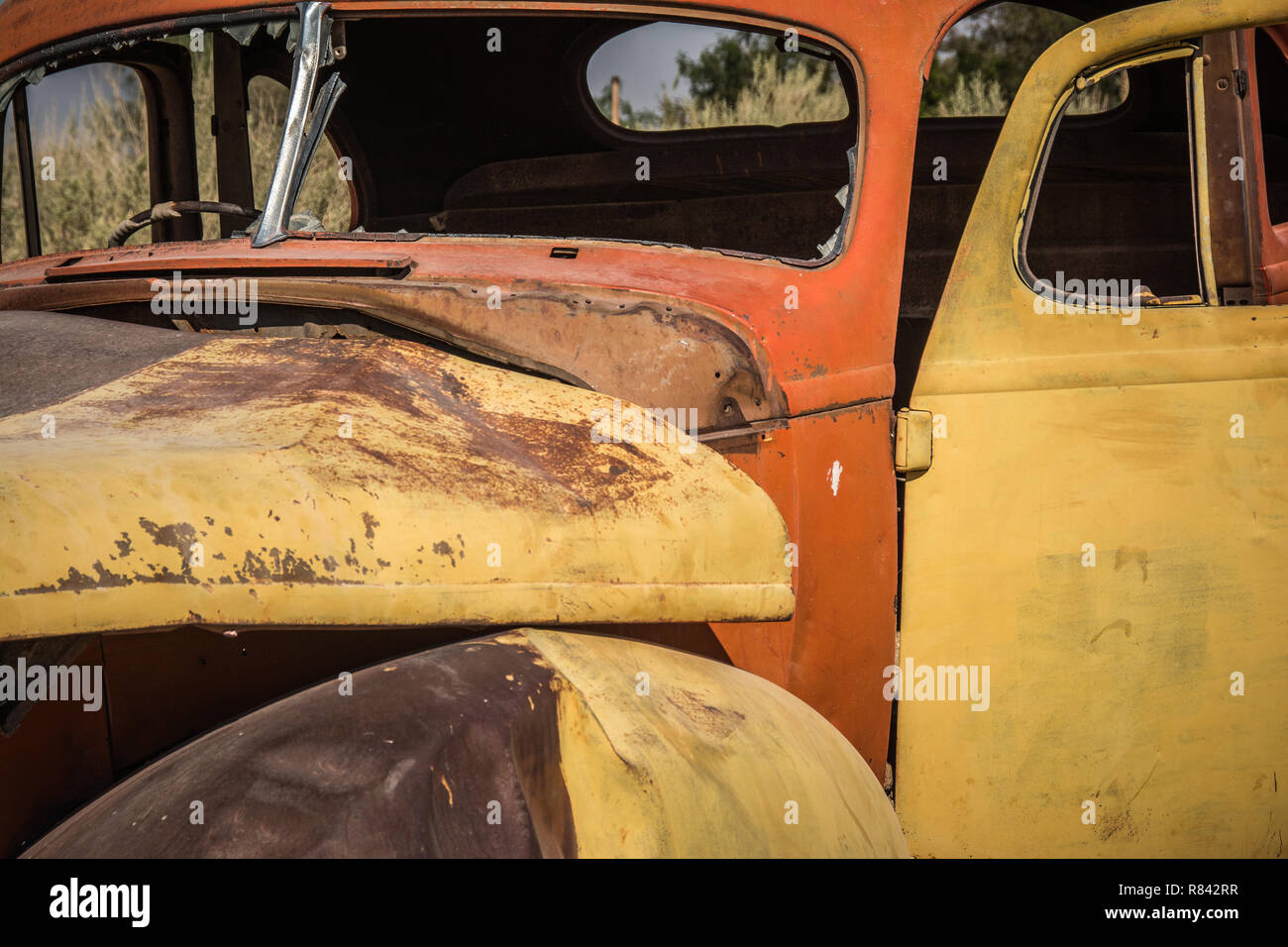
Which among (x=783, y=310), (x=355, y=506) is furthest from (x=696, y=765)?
(x=783, y=310)

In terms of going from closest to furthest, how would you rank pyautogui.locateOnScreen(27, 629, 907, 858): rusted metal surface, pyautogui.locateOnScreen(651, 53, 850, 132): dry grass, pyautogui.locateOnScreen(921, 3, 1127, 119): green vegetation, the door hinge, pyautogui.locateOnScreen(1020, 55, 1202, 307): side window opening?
1. pyautogui.locateOnScreen(27, 629, 907, 858): rusted metal surface
2. the door hinge
3. pyautogui.locateOnScreen(1020, 55, 1202, 307): side window opening
4. pyautogui.locateOnScreen(651, 53, 850, 132): dry grass
5. pyautogui.locateOnScreen(921, 3, 1127, 119): green vegetation

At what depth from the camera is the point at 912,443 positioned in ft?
6.84

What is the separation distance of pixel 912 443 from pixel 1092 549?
1.28 feet

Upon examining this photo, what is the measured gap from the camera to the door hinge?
82.0 inches

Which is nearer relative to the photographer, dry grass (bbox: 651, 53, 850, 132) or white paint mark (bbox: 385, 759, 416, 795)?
white paint mark (bbox: 385, 759, 416, 795)

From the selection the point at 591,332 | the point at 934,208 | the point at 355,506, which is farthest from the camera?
the point at 934,208

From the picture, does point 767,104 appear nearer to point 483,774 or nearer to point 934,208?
point 934,208

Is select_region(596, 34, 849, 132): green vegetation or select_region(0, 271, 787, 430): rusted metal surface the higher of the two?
select_region(596, 34, 849, 132): green vegetation

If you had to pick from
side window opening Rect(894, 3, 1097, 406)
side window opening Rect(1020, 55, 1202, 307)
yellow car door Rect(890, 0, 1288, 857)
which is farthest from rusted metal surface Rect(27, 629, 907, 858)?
side window opening Rect(1020, 55, 1202, 307)

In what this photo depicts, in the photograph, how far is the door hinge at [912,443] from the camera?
208 centimetres

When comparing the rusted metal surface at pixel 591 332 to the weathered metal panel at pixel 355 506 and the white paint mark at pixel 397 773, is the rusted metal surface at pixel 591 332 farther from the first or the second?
the white paint mark at pixel 397 773

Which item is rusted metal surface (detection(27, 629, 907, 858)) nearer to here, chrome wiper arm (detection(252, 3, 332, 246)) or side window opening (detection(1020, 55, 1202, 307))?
chrome wiper arm (detection(252, 3, 332, 246))

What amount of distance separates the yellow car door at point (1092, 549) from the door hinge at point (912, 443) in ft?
0.04

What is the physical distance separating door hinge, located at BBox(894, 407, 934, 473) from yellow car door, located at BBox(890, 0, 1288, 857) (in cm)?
1
